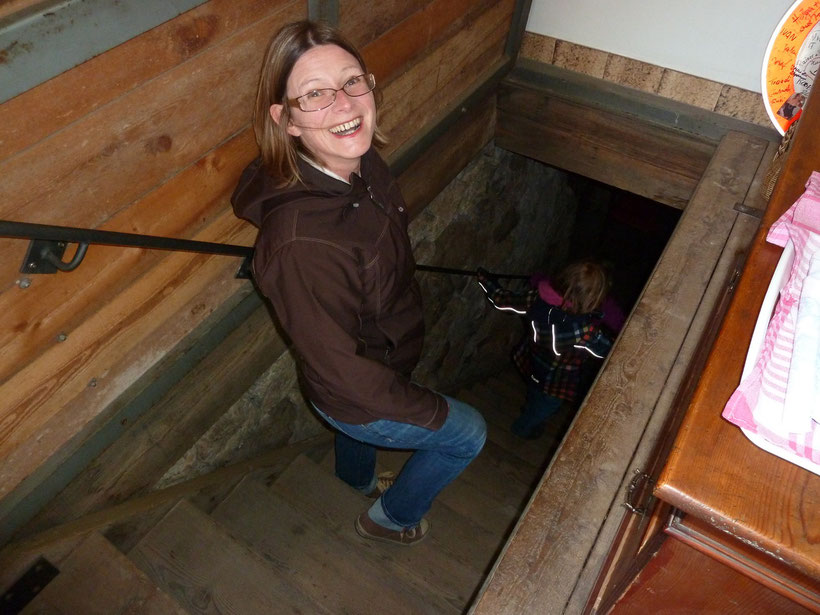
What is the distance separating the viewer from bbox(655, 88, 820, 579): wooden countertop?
0.79 meters

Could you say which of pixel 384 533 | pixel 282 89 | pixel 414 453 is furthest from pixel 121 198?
pixel 384 533

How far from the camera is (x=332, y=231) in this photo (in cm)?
167

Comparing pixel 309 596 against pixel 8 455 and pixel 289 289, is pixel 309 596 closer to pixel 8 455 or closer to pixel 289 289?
A: pixel 8 455

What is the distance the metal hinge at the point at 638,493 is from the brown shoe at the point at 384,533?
132 centimetres

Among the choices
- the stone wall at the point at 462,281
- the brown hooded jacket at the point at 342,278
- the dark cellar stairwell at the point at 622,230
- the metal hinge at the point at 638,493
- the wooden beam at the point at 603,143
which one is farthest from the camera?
the dark cellar stairwell at the point at 622,230

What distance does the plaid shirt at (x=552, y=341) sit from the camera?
10.9ft

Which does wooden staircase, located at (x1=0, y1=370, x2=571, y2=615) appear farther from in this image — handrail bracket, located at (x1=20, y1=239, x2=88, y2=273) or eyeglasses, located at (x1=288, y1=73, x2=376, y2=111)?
eyeglasses, located at (x1=288, y1=73, x2=376, y2=111)

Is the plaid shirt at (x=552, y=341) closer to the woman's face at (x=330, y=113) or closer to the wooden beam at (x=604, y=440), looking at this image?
the wooden beam at (x=604, y=440)

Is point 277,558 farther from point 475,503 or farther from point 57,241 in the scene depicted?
point 57,241

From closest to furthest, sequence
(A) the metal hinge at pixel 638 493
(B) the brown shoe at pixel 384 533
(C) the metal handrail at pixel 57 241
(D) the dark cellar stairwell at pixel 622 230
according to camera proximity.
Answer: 1. (C) the metal handrail at pixel 57 241
2. (A) the metal hinge at pixel 638 493
3. (B) the brown shoe at pixel 384 533
4. (D) the dark cellar stairwell at pixel 622 230

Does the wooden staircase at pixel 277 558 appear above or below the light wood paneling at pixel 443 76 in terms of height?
below

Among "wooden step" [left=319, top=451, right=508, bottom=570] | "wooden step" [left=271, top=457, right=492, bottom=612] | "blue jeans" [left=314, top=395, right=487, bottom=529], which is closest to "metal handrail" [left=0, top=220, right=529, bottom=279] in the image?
"blue jeans" [left=314, top=395, right=487, bottom=529]

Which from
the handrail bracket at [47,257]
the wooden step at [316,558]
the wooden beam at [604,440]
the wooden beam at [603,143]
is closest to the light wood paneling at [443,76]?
the wooden beam at [603,143]

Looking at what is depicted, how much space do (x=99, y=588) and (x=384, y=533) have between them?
47.4 inches
